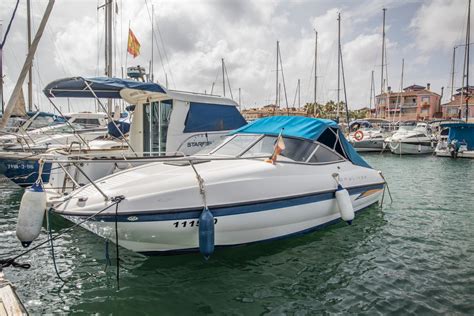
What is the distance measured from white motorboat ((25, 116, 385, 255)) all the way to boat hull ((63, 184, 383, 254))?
0.01 m

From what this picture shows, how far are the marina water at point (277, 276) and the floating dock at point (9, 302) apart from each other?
0.80 m

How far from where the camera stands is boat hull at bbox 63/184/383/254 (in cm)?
471

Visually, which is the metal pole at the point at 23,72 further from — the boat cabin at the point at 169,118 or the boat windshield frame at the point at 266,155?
the boat cabin at the point at 169,118

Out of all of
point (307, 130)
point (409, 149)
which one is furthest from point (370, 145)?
point (307, 130)

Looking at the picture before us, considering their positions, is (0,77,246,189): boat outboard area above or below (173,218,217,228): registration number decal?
above

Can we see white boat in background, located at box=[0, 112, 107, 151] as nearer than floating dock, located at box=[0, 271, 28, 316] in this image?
No

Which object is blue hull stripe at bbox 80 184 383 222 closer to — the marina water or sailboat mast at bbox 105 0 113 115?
the marina water

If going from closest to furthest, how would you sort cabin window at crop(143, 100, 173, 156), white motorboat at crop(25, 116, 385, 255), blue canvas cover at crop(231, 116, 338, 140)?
white motorboat at crop(25, 116, 385, 255), blue canvas cover at crop(231, 116, 338, 140), cabin window at crop(143, 100, 173, 156)

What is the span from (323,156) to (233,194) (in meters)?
2.53

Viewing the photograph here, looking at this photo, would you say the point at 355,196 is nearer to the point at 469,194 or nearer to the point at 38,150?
the point at 469,194

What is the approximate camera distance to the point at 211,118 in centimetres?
1076

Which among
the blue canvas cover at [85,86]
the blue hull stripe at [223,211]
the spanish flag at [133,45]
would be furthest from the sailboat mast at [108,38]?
the blue hull stripe at [223,211]

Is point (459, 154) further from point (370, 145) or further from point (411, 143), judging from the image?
point (370, 145)

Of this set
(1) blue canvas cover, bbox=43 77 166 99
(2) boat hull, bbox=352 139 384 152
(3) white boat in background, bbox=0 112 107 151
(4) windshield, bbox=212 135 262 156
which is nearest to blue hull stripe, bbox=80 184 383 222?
(4) windshield, bbox=212 135 262 156
